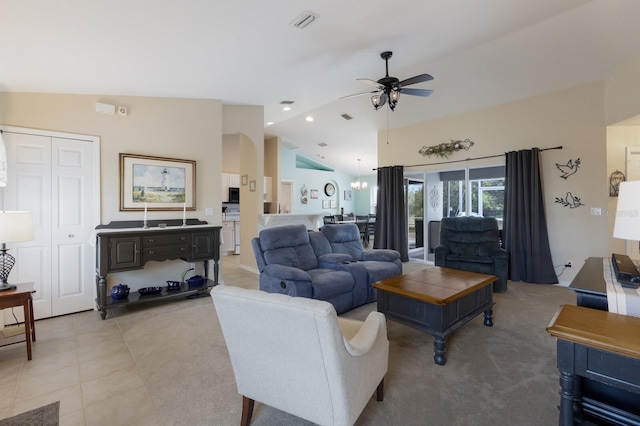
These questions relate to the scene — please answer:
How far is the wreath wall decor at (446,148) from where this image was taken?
5.67 metres

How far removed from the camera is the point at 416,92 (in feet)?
12.2

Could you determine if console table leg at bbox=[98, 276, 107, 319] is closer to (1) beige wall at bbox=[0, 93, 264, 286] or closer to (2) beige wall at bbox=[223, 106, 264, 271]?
(1) beige wall at bbox=[0, 93, 264, 286]

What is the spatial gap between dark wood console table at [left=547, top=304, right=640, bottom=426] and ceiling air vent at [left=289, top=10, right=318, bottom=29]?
2.78 m

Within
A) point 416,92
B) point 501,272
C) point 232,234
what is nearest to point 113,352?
point 416,92

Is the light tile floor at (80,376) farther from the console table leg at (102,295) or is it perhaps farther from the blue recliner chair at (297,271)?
the blue recliner chair at (297,271)

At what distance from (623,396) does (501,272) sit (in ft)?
9.51

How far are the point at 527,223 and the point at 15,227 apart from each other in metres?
6.31

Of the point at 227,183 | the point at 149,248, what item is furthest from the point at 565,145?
the point at 227,183

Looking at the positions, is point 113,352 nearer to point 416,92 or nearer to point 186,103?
point 186,103

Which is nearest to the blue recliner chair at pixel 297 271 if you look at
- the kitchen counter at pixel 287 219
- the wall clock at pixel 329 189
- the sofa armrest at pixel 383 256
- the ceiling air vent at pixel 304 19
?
the sofa armrest at pixel 383 256

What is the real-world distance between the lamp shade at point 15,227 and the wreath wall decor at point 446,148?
6.11 metres

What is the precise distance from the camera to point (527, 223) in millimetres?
4824

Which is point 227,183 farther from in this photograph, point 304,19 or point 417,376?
point 417,376

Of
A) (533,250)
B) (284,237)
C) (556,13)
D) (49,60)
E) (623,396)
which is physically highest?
(556,13)
